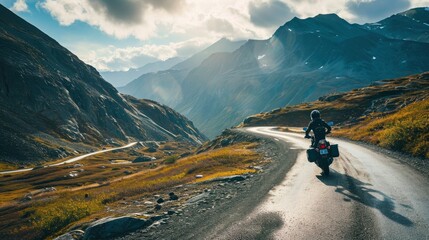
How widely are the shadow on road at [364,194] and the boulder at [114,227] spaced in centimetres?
813

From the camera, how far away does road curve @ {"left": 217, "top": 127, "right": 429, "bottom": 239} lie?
8.57 m

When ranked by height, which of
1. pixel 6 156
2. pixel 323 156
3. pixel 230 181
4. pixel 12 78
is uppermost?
pixel 12 78

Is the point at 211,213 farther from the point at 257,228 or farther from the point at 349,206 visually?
the point at 349,206

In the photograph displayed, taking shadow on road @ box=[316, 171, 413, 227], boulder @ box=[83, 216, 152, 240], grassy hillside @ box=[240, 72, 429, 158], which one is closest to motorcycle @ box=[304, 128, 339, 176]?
shadow on road @ box=[316, 171, 413, 227]

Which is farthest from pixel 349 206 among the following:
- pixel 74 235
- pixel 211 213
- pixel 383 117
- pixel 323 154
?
pixel 383 117

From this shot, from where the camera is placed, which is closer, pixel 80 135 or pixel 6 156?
pixel 6 156

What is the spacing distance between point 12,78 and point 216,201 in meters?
202

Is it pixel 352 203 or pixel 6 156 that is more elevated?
pixel 352 203

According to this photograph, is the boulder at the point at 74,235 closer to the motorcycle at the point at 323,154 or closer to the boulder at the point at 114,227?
the boulder at the point at 114,227

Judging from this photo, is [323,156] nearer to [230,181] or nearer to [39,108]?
[230,181]

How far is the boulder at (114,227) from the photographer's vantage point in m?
11.0

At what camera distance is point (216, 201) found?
13.8m

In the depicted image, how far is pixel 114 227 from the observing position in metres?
11.2

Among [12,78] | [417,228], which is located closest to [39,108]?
[12,78]
